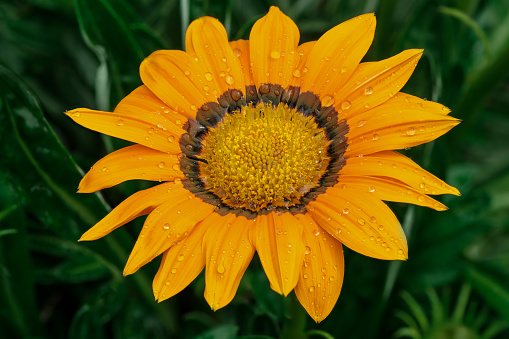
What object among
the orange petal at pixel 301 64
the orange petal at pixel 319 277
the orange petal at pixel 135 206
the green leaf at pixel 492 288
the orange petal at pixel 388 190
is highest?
the orange petal at pixel 301 64

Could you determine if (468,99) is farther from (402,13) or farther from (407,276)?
(407,276)

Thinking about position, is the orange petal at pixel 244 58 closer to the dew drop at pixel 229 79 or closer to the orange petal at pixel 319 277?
the dew drop at pixel 229 79

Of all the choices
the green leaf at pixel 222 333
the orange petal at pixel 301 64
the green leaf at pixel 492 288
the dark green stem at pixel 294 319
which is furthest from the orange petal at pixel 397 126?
the green leaf at pixel 492 288

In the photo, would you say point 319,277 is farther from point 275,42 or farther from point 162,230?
point 275,42

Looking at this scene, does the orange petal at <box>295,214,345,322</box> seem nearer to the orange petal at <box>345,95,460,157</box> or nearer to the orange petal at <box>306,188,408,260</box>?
the orange petal at <box>306,188,408,260</box>

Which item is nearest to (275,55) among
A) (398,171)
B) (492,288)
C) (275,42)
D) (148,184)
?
(275,42)

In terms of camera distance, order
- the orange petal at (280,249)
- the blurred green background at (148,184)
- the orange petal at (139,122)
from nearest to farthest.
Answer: the orange petal at (280,249)
the orange petal at (139,122)
the blurred green background at (148,184)
